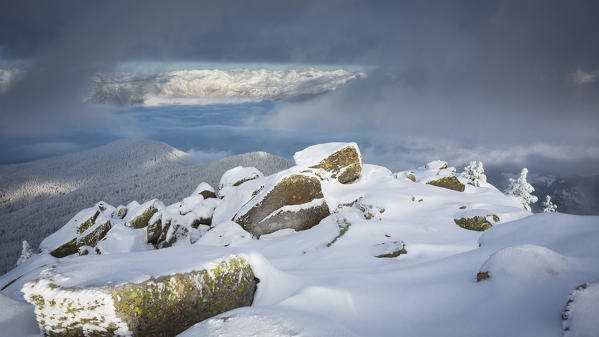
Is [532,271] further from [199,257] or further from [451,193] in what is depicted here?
[451,193]


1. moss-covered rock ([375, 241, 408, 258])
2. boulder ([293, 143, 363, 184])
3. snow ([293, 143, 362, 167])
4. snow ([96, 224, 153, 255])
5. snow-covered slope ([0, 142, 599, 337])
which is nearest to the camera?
snow-covered slope ([0, 142, 599, 337])

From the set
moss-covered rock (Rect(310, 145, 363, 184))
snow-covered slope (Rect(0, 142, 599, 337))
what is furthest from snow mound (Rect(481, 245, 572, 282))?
moss-covered rock (Rect(310, 145, 363, 184))

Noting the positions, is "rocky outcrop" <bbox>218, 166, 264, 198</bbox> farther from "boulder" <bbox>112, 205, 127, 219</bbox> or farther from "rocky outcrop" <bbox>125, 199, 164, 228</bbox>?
"boulder" <bbox>112, 205, 127, 219</bbox>

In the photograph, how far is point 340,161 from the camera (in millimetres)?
22031

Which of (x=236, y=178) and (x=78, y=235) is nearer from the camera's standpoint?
(x=78, y=235)

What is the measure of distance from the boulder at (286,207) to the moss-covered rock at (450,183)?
40.8 ft

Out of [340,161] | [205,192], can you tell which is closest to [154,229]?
→ [205,192]

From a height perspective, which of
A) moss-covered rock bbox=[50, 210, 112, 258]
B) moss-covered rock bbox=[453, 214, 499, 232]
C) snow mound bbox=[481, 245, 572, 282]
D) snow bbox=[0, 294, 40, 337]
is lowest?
moss-covered rock bbox=[50, 210, 112, 258]

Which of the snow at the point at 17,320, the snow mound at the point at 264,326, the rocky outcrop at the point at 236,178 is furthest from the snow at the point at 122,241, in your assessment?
the snow mound at the point at 264,326

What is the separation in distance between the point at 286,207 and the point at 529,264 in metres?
13.5

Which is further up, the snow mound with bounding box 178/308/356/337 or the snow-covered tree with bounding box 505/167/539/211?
the snow mound with bounding box 178/308/356/337

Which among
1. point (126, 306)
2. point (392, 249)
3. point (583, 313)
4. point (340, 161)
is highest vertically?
point (583, 313)

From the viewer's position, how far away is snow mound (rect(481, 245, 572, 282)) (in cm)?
483

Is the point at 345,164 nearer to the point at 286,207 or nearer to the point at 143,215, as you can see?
the point at 286,207
